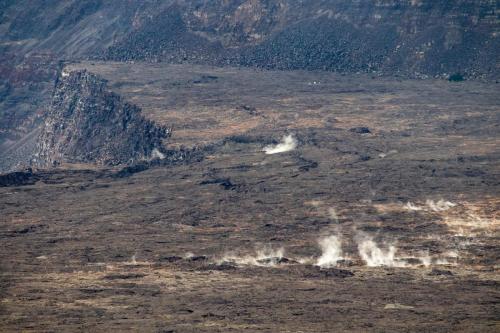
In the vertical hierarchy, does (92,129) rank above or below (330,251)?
above

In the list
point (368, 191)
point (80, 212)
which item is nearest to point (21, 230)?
point (80, 212)

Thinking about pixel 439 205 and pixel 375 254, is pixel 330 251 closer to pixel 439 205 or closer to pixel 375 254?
pixel 375 254

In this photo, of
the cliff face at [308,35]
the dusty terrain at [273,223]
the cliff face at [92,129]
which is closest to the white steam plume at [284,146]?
the dusty terrain at [273,223]

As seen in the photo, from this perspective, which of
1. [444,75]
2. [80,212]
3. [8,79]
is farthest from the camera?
[8,79]

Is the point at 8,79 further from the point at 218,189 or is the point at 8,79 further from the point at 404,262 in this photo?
the point at 404,262

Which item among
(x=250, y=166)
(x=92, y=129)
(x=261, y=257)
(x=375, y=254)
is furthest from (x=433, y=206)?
(x=92, y=129)
